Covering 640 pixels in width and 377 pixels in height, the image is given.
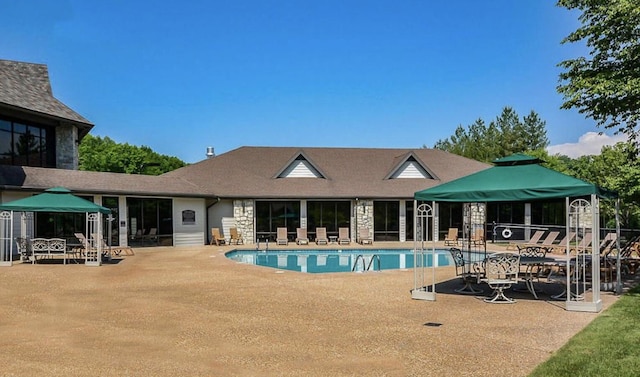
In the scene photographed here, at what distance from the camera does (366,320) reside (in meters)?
8.74

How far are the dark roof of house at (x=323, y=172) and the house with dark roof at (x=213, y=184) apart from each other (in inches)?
2.5

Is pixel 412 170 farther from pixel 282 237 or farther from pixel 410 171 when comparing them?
pixel 282 237

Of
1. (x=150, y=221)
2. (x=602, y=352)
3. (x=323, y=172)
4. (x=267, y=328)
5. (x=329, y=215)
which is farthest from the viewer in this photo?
(x=323, y=172)

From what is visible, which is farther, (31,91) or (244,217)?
(244,217)

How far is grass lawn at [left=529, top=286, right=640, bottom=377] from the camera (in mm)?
5668

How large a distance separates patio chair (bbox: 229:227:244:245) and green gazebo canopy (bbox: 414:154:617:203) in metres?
17.4

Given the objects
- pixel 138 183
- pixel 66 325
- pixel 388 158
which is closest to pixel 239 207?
pixel 138 183

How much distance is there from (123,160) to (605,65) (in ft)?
207

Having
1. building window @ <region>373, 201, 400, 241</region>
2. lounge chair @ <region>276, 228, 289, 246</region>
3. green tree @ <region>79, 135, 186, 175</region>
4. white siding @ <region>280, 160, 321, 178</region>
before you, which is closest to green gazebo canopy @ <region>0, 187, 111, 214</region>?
lounge chair @ <region>276, 228, 289, 246</region>

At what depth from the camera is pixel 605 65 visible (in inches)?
458

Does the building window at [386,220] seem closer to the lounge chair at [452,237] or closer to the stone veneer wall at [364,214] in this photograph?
the stone veneer wall at [364,214]

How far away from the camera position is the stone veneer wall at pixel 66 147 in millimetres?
26156

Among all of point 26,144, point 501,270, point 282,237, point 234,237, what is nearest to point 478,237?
point 282,237

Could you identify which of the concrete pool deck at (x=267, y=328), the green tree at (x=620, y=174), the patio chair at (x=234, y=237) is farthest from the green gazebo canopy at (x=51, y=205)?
the green tree at (x=620, y=174)
